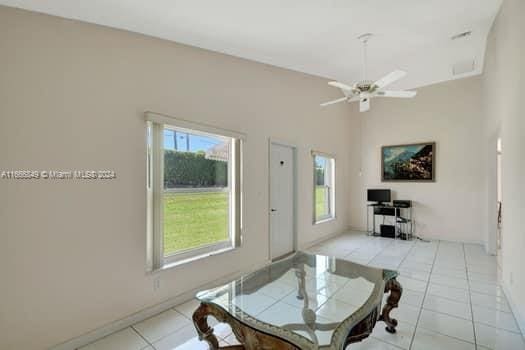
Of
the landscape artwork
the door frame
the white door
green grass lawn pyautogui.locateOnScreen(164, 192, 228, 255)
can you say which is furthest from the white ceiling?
the landscape artwork

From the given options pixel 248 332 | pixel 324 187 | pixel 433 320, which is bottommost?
pixel 433 320

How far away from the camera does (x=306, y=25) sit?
9.04 feet

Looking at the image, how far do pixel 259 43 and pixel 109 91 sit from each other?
183 centimetres

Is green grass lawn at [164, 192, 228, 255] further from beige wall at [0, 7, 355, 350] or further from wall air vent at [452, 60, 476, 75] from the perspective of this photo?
wall air vent at [452, 60, 476, 75]

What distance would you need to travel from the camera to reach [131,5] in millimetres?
2035

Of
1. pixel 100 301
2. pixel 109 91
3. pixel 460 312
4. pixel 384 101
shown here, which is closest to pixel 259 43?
pixel 109 91

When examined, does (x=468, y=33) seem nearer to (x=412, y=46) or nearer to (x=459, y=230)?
(x=412, y=46)

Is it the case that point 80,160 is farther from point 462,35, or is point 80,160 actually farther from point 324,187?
point 462,35

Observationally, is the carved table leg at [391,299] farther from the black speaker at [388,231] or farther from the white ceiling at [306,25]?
the black speaker at [388,231]

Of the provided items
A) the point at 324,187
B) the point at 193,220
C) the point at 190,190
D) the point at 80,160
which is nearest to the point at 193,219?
the point at 193,220

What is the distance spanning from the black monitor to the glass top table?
3.63 metres

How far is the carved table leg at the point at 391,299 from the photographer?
2.10 meters

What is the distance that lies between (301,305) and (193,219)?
161cm

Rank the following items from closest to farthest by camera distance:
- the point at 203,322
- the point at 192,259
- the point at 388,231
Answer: the point at 203,322 → the point at 192,259 → the point at 388,231
